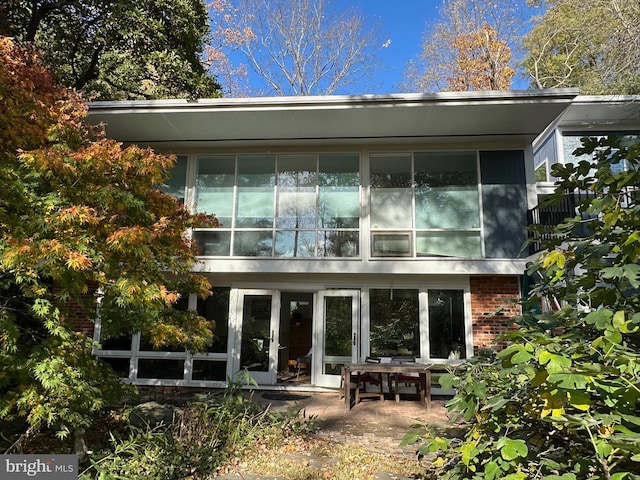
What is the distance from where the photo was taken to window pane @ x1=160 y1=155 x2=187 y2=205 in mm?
9438

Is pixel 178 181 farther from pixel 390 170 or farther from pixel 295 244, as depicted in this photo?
pixel 390 170

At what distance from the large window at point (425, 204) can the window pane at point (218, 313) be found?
3.50 metres

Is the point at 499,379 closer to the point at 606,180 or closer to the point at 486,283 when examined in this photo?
the point at 606,180

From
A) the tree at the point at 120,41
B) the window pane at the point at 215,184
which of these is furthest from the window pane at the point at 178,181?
the tree at the point at 120,41

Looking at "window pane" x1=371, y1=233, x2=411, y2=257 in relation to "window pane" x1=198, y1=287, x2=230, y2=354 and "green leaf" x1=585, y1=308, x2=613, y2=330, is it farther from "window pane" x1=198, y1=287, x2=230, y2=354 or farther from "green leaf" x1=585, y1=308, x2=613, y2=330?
"green leaf" x1=585, y1=308, x2=613, y2=330

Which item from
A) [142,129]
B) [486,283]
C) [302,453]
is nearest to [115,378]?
[302,453]

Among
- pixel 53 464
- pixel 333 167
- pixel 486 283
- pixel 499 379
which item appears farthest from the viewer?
pixel 333 167

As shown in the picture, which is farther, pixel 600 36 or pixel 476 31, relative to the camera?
pixel 476 31

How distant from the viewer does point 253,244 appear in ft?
29.5

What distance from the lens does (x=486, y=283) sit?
8.60m

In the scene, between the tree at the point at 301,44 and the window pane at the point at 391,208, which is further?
→ the tree at the point at 301,44

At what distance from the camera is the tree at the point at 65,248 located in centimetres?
333

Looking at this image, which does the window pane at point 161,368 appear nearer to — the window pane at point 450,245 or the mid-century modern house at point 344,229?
the mid-century modern house at point 344,229

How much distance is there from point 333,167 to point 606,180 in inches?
290
